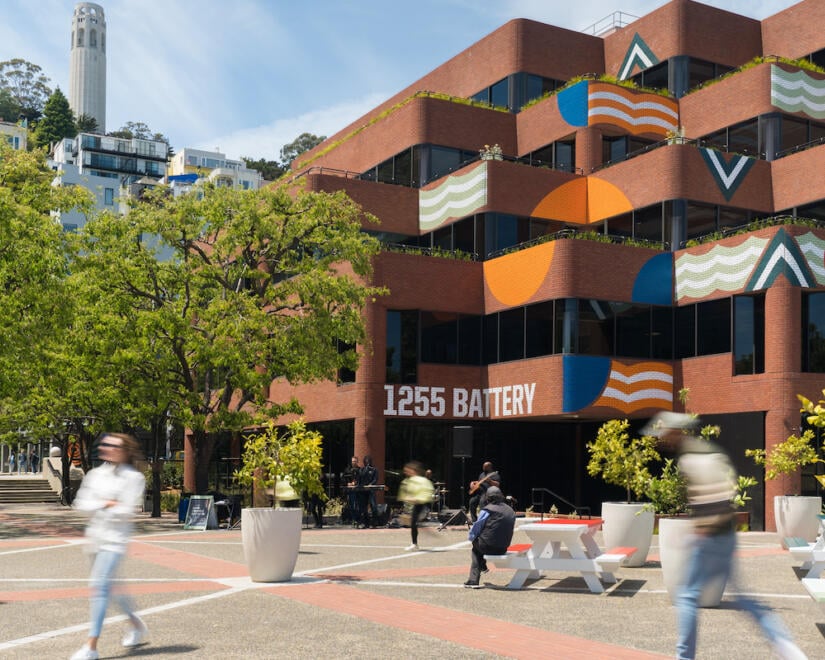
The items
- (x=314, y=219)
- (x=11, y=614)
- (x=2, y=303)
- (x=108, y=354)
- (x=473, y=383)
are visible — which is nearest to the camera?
(x=11, y=614)

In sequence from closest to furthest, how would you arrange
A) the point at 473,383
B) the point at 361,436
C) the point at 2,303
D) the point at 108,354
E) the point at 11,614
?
1. the point at 11,614
2. the point at 2,303
3. the point at 108,354
4. the point at 361,436
5. the point at 473,383

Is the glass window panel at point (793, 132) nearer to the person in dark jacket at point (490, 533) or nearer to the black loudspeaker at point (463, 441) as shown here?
the black loudspeaker at point (463, 441)

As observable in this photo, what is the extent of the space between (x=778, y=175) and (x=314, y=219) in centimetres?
1647

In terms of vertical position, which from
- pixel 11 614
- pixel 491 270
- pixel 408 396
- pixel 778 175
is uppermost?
pixel 778 175

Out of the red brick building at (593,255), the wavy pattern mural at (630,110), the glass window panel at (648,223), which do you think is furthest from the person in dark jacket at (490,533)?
the wavy pattern mural at (630,110)

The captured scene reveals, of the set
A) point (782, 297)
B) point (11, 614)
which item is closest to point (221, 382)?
point (782, 297)

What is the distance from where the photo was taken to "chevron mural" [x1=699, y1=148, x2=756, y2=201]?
33531 mm

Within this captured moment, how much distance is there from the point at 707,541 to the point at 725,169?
28.1 meters

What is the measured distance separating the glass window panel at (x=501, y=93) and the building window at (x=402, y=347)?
12186 mm

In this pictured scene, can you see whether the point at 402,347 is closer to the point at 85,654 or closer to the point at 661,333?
the point at 661,333

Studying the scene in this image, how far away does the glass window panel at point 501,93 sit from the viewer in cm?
4081

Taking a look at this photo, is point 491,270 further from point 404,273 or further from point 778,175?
point 778,175

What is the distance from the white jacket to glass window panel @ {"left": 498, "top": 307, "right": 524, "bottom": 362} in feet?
80.3

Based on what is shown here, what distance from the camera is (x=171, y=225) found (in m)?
27.8
